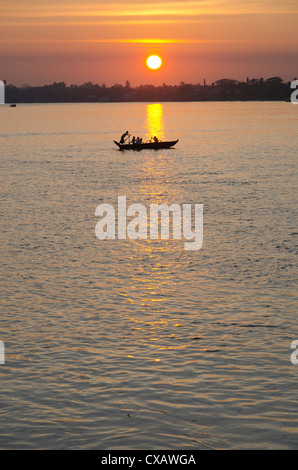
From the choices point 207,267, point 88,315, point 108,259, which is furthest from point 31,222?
point 88,315

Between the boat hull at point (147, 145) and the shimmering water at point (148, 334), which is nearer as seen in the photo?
the shimmering water at point (148, 334)

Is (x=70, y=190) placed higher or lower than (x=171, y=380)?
→ higher

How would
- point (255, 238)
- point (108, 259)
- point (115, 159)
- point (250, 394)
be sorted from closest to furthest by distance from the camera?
1. point (250, 394)
2. point (108, 259)
3. point (255, 238)
4. point (115, 159)

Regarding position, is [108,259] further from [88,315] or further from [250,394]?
[250,394]

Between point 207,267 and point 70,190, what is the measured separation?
41704 mm

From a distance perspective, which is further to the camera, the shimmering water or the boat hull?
the boat hull

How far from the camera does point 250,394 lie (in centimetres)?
2112

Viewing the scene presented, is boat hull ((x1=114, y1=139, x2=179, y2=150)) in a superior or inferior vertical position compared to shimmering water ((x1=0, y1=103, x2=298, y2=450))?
superior

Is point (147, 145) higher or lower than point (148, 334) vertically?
higher

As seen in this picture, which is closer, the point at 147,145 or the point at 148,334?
the point at 148,334

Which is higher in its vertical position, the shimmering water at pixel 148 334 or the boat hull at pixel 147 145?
the boat hull at pixel 147 145
